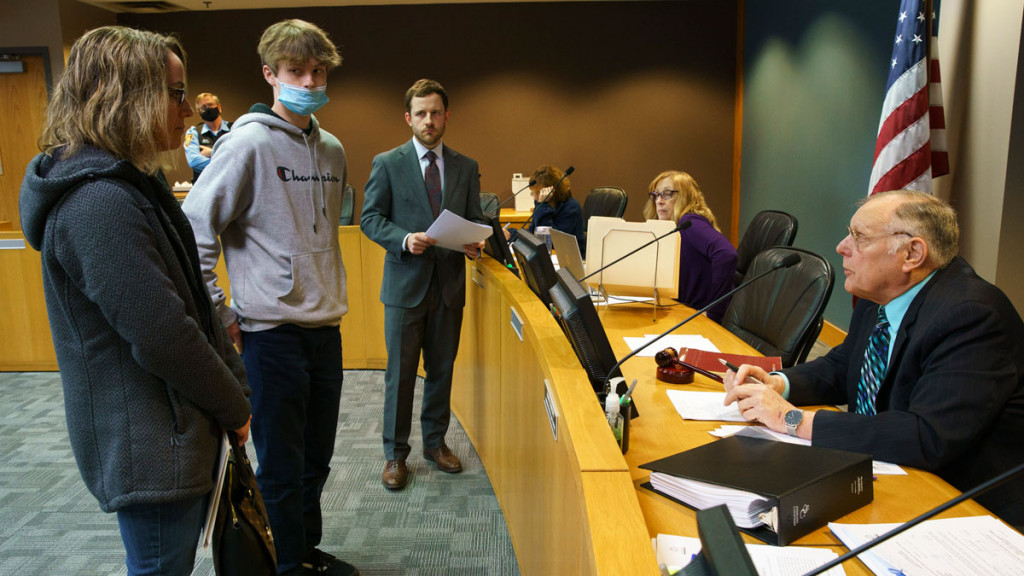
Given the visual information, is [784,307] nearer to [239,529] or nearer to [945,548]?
[945,548]

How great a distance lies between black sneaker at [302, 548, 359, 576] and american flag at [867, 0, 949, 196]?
9.61ft

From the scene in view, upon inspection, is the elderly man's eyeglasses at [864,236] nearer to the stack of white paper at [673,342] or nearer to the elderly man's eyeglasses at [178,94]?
the stack of white paper at [673,342]

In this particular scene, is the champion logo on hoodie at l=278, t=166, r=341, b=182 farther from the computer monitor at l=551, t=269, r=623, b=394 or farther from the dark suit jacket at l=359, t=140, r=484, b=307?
the computer monitor at l=551, t=269, r=623, b=394

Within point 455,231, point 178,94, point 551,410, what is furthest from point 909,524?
point 455,231

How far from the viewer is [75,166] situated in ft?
3.68

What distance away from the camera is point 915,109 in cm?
332

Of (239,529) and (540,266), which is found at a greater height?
(540,266)

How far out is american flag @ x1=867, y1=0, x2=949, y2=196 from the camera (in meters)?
3.29

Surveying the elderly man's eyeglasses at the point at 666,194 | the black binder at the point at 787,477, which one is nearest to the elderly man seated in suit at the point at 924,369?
the black binder at the point at 787,477

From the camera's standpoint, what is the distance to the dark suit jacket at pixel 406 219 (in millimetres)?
2725

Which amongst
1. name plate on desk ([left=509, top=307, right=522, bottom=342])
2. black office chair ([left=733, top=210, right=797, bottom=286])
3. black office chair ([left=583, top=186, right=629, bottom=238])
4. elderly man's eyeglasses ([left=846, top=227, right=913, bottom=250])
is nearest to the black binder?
elderly man's eyeglasses ([left=846, top=227, right=913, bottom=250])

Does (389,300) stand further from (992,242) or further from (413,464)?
(992,242)

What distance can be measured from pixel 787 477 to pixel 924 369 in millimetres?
564

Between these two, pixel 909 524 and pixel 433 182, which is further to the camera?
pixel 433 182
